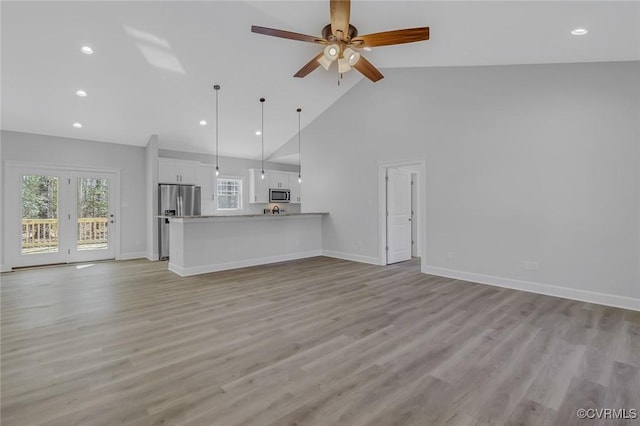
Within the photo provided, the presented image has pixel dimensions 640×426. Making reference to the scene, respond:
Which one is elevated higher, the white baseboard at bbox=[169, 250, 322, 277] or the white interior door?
the white interior door

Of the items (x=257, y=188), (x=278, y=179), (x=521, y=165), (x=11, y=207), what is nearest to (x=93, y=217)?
(x=11, y=207)

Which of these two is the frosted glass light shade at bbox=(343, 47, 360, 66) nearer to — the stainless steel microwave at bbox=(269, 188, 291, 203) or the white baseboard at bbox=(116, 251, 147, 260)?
the stainless steel microwave at bbox=(269, 188, 291, 203)

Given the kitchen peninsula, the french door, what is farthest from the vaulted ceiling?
the kitchen peninsula

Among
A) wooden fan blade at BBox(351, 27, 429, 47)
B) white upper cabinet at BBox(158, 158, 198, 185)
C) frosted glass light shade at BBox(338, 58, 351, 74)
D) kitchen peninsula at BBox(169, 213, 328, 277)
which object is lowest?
kitchen peninsula at BBox(169, 213, 328, 277)

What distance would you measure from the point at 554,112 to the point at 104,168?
→ 8.34 metres

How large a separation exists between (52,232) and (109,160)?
185 cm

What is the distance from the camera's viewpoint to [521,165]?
425cm

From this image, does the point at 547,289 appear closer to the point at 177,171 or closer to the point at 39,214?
the point at 177,171

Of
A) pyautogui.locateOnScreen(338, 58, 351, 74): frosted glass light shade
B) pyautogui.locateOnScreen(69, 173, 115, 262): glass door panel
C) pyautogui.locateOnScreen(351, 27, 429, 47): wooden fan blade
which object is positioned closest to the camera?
pyautogui.locateOnScreen(351, 27, 429, 47): wooden fan blade

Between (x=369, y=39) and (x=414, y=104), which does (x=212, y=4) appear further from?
(x=414, y=104)

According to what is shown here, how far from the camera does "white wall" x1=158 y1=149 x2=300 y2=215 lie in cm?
774
